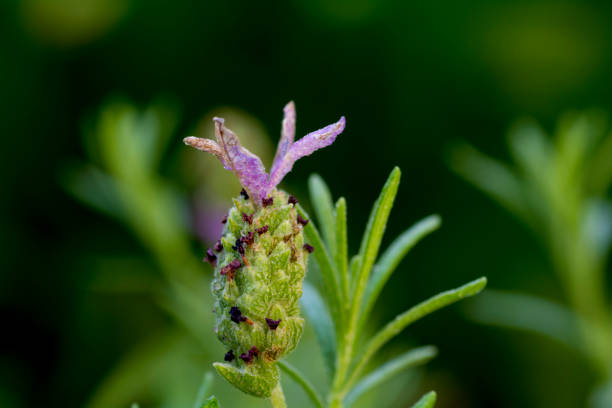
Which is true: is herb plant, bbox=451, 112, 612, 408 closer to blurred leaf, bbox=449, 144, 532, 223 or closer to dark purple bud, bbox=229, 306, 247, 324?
Result: blurred leaf, bbox=449, 144, 532, 223

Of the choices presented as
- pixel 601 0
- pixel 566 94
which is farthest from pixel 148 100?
pixel 601 0

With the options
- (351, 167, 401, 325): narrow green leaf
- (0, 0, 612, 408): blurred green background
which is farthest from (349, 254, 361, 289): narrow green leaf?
(0, 0, 612, 408): blurred green background

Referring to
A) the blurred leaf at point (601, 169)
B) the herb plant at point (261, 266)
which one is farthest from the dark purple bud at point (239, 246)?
the blurred leaf at point (601, 169)

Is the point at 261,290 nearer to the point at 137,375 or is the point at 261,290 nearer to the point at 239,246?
the point at 239,246

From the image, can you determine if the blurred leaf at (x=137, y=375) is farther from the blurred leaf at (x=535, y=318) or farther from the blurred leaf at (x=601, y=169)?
the blurred leaf at (x=601, y=169)

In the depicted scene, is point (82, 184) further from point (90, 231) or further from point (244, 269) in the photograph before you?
point (244, 269)
